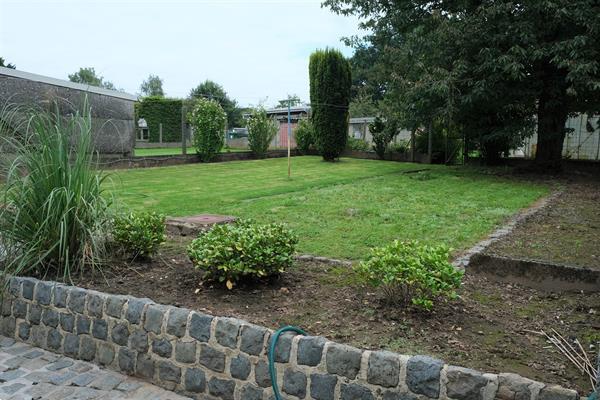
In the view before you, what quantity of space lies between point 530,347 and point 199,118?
1285 centimetres

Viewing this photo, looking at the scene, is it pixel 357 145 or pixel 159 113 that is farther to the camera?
pixel 159 113

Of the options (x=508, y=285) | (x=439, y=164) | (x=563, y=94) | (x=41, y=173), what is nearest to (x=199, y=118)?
(x=439, y=164)

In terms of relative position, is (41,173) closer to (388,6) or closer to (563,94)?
(563,94)

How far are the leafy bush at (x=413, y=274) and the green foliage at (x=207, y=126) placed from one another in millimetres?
11929

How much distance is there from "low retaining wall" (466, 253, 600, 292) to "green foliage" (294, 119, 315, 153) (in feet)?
46.6

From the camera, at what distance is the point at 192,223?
550 cm

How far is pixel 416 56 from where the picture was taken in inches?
448

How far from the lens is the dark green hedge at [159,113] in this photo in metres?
19.6

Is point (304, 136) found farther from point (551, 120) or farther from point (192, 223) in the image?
point (192, 223)

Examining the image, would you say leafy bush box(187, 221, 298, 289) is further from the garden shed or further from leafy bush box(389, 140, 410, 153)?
leafy bush box(389, 140, 410, 153)

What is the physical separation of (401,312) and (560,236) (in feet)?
10.4

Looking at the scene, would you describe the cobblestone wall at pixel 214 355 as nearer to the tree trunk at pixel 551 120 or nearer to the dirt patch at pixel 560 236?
the dirt patch at pixel 560 236

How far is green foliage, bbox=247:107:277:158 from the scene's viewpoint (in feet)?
53.3

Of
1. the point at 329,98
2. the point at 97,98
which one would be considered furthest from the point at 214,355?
the point at 329,98
